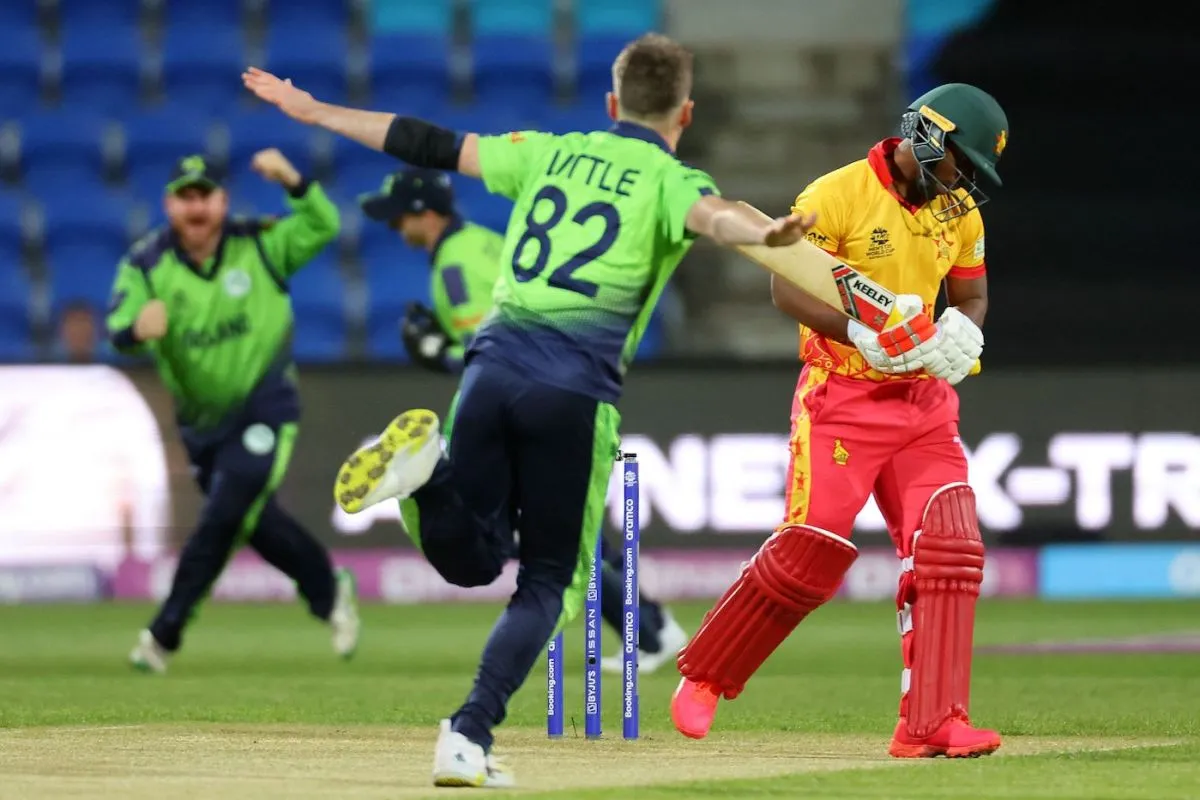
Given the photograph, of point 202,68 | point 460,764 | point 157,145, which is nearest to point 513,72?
point 202,68

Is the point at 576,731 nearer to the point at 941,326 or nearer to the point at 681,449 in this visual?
the point at 941,326

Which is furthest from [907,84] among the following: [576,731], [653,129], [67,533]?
[653,129]

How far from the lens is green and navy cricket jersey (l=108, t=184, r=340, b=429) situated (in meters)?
8.92

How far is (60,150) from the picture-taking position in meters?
14.0

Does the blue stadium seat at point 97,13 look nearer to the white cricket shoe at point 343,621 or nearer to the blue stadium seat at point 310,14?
the blue stadium seat at point 310,14

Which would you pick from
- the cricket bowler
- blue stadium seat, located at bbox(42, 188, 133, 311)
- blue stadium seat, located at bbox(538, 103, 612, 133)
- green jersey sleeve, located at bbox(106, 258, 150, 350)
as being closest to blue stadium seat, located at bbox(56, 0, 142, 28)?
blue stadium seat, located at bbox(42, 188, 133, 311)

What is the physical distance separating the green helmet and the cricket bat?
19.2 inches

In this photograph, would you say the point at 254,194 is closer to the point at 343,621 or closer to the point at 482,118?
the point at 482,118

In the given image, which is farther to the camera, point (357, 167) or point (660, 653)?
point (357, 167)

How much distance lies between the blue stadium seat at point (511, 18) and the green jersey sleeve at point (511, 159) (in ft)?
31.4

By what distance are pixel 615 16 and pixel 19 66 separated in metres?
3.75

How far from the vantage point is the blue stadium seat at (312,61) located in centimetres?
1416

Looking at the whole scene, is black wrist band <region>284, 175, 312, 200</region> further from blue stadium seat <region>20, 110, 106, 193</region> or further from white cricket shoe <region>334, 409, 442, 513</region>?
blue stadium seat <region>20, 110, 106, 193</region>

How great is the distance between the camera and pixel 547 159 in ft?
16.2
